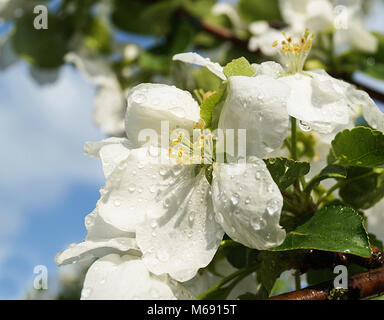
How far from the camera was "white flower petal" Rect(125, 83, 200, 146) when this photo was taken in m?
0.86

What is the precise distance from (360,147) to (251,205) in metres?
0.29

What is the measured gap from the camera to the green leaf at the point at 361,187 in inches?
40.2

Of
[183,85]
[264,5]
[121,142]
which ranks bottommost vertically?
[121,142]

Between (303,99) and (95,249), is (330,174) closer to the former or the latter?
(303,99)

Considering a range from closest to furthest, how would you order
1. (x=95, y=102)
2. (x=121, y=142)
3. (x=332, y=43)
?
(x=121, y=142)
(x=332, y=43)
(x=95, y=102)

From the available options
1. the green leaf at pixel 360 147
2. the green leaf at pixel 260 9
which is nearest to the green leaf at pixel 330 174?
the green leaf at pixel 360 147

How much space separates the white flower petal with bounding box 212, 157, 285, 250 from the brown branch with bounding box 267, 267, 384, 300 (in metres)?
0.11

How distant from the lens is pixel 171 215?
855 millimetres

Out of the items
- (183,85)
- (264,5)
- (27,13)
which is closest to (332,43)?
(264,5)

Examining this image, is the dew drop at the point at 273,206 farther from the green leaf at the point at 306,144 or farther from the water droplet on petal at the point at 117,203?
the green leaf at the point at 306,144

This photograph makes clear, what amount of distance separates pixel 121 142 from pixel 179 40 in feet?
4.50

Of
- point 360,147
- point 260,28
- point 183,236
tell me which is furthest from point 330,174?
point 260,28

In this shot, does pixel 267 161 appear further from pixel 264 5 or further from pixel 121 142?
pixel 264 5

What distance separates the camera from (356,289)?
0.80 metres
